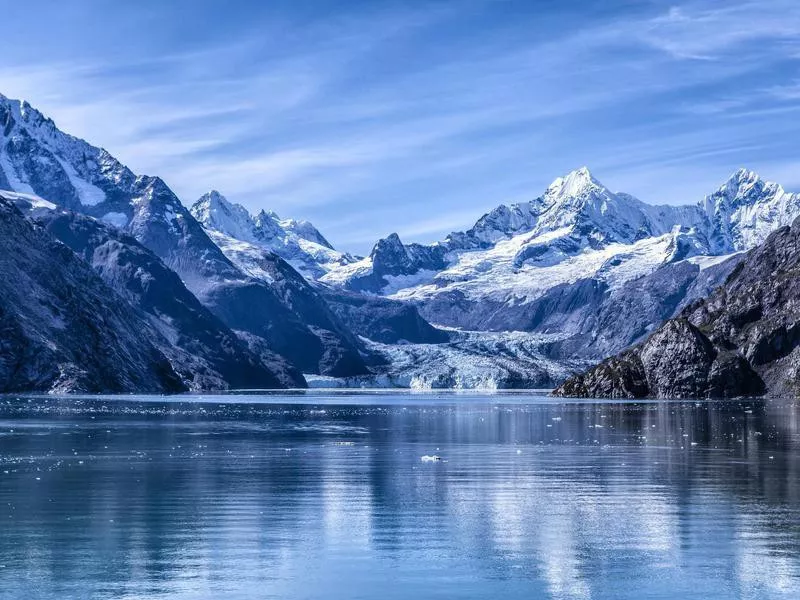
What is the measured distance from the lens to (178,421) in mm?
145375

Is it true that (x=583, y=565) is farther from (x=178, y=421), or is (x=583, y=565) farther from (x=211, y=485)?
(x=178, y=421)

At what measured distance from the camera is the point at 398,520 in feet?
169

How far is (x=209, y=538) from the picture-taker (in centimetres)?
4647

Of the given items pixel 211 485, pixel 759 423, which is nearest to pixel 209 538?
pixel 211 485

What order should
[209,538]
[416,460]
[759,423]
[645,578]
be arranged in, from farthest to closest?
[759,423] → [416,460] → [209,538] → [645,578]

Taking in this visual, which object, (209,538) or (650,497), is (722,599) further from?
(650,497)

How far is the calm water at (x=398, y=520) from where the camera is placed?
126ft

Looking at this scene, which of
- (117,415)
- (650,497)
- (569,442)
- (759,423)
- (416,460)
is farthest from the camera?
(117,415)

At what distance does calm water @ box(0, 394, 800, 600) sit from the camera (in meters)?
38.4

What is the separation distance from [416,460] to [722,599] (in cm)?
4778

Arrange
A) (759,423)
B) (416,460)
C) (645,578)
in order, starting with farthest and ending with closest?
(759,423), (416,460), (645,578)

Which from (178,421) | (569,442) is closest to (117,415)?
(178,421)

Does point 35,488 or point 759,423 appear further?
point 759,423

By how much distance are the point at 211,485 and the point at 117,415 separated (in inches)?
3915
